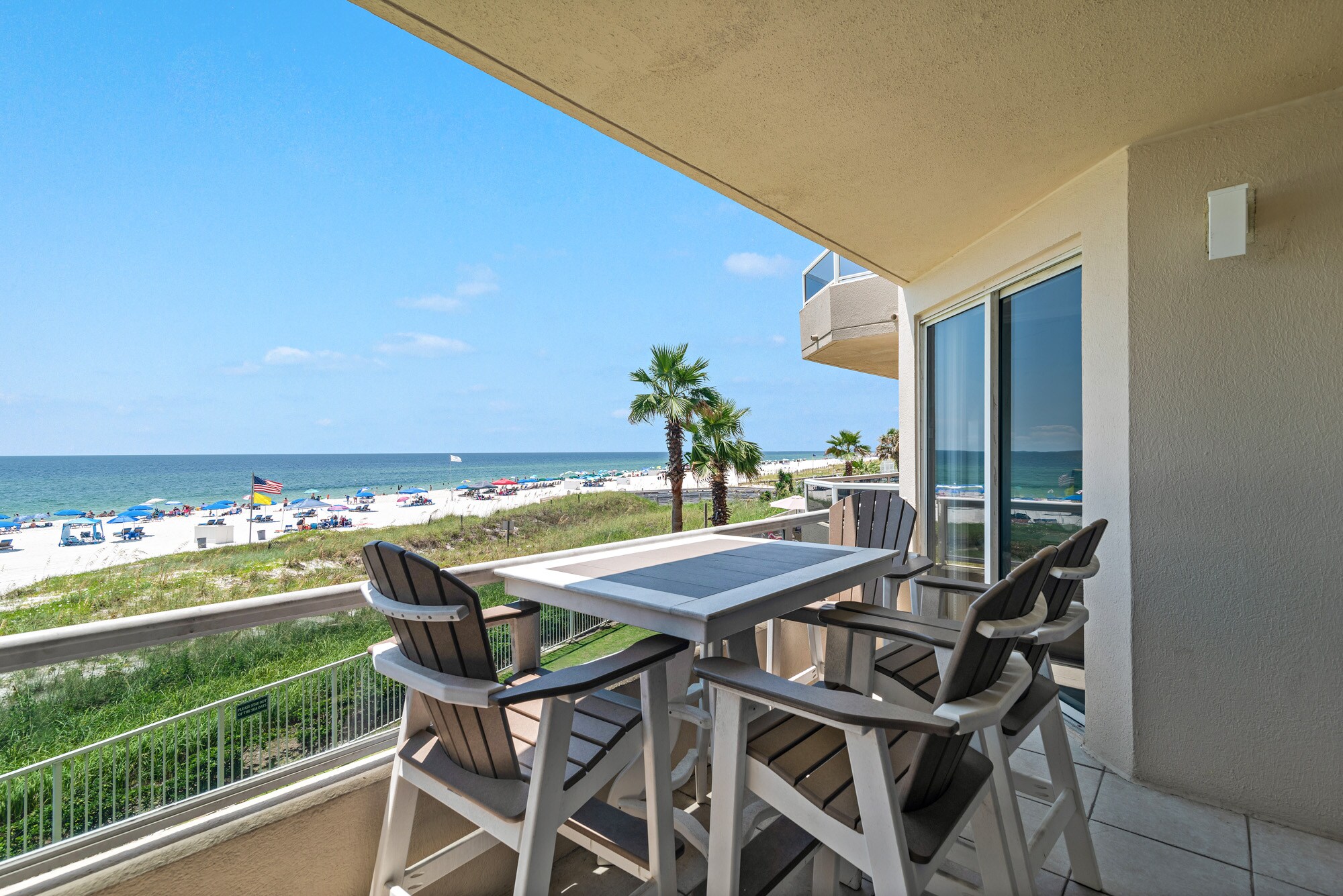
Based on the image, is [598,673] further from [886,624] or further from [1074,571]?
[1074,571]

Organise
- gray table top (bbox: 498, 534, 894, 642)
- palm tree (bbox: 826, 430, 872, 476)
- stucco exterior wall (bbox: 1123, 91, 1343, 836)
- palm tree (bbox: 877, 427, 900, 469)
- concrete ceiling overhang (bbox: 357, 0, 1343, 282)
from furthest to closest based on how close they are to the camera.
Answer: palm tree (bbox: 877, 427, 900, 469)
palm tree (bbox: 826, 430, 872, 476)
stucco exterior wall (bbox: 1123, 91, 1343, 836)
concrete ceiling overhang (bbox: 357, 0, 1343, 282)
gray table top (bbox: 498, 534, 894, 642)

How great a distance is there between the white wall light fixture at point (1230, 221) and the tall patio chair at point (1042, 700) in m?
1.24

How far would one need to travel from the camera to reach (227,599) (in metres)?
12.2

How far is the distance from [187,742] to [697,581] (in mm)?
1382

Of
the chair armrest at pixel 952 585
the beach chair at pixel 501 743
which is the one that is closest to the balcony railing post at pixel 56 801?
the beach chair at pixel 501 743

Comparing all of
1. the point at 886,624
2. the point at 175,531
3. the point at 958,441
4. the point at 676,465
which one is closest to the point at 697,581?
the point at 886,624

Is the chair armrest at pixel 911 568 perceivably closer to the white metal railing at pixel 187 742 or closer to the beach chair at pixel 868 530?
the beach chair at pixel 868 530

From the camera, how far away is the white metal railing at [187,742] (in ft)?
4.35

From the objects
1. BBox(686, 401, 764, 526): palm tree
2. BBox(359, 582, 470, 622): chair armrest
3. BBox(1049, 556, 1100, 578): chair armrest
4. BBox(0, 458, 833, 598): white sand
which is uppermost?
BBox(686, 401, 764, 526): palm tree

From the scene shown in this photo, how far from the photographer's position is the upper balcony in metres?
6.41

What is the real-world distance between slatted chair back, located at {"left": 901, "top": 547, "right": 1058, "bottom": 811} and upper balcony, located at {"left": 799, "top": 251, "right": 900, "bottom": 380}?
5.10 metres

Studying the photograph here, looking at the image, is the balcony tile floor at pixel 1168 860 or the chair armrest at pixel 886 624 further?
the balcony tile floor at pixel 1168 860

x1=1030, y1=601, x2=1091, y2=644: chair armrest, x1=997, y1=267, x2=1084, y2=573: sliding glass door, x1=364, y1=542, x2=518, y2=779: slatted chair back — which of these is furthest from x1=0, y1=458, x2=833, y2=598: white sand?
x1=364, y1=542, x2=518, y2=779: slatted chair back

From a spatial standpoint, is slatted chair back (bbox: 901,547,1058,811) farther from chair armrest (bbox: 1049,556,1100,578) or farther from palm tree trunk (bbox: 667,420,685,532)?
palm tree trunk (bbox: 667,420,685,532)
